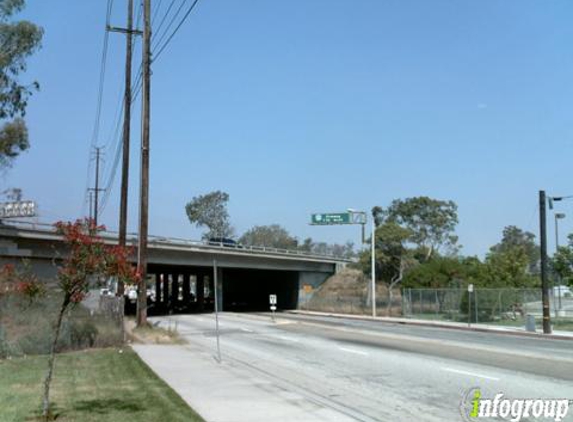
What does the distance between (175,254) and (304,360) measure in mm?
40895

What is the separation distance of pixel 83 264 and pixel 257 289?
84619mm

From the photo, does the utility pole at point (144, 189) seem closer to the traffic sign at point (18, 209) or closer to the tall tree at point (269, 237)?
the traffic sign at point (18, 209)

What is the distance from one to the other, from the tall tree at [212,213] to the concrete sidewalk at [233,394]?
113m

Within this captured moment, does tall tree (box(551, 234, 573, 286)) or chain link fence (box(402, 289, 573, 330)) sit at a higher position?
tall tree (box(551, 234, 573, 286))

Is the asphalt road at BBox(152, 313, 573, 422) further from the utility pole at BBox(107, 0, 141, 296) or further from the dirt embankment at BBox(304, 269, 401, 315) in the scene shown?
the dirt embankment at BBox(304, 269, 401, 315)

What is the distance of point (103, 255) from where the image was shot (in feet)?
31.1

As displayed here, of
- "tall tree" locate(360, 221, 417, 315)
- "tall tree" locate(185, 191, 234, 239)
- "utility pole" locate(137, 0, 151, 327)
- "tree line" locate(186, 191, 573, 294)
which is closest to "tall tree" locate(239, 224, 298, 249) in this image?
"tall tree" locate(185, 191, 234, 239)

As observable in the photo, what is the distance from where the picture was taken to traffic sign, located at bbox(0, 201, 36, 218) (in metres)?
60.2

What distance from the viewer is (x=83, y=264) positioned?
9.27 meters

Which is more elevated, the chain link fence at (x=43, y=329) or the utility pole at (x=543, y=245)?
the utility pole at (x=543, y=245)

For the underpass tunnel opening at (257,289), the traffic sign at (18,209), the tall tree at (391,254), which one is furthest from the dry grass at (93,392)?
the underpass tunnel opening at (257,289)

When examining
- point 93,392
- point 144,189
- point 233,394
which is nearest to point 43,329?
point 144,189

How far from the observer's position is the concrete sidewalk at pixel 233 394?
33.0ft

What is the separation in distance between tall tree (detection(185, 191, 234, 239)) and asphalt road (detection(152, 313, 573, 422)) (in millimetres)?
103533
